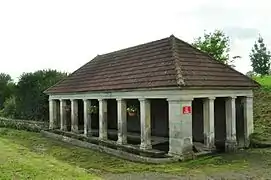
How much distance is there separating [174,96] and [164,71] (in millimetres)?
1746

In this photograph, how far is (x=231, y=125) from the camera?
1518 centimetres

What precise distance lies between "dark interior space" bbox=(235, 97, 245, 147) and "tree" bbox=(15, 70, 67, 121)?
19.9 metres

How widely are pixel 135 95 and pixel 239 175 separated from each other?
21.9 feet

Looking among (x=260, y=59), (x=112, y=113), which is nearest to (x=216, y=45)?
(x=112, y=113)

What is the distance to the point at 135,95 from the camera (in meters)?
15.4

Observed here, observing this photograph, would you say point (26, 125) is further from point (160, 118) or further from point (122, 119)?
point (122, 119)

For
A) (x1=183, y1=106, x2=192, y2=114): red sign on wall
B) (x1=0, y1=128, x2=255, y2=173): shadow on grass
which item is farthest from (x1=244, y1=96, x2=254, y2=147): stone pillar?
(x1=183, y1=106, x2=192, y2=114): red sign on wall

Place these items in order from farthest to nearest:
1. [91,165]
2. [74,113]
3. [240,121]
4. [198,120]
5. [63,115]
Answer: [63,115] → [74,113] → [198,120] → [240,121] → [91,165]

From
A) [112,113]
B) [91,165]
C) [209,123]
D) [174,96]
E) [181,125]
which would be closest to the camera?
[181,125]

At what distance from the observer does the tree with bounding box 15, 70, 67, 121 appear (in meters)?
31.6

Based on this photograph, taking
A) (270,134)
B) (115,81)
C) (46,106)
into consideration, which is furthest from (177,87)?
(46,106)

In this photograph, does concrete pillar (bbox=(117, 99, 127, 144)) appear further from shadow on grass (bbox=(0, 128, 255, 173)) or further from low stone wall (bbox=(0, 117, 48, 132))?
low stone wall (bbox=(0, 117, 48, 132))

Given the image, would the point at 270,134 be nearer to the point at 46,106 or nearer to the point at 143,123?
the point at 143,123

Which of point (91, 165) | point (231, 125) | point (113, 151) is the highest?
point (231, 125)
